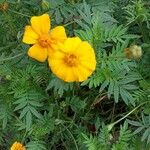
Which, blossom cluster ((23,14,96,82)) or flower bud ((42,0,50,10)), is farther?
flower bud ((42,0,50,10))

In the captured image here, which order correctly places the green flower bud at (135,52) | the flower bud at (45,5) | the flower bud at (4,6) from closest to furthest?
the green flower bud at (135,52), the flower bud at (45,5), the flower bud at (4,6)

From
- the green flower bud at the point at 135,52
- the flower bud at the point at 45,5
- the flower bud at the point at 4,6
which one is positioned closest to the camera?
the green flower bud at the point at 135,52

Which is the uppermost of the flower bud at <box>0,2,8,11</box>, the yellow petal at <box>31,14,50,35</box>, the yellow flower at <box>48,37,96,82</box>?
the yellow petal at <box>31,14,50,35</box>

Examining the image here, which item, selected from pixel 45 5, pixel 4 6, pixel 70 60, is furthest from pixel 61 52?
pixel 4 6

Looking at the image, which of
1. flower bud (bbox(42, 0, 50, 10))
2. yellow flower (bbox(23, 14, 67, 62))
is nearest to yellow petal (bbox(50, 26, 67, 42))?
yellow flower (bbox(23, 14, 67, 62))

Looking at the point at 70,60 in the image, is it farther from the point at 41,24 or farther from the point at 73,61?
the point at 41,24

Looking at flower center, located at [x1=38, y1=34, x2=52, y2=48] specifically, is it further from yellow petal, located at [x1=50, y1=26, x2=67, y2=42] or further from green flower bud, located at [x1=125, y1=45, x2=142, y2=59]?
green flower bud, located at [x1=125, y1=45, x2=142, y2=59]

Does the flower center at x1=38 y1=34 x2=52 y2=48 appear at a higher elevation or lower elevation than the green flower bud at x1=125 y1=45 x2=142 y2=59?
higher

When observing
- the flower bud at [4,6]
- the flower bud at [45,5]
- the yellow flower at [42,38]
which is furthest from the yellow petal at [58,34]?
the flower bud at [4,6]

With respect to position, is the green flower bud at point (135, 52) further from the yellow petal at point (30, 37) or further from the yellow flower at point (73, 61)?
the yellow petal at point (30, 37)
